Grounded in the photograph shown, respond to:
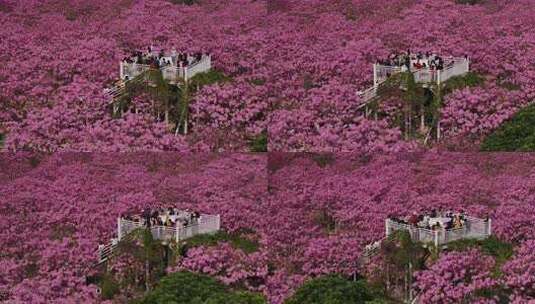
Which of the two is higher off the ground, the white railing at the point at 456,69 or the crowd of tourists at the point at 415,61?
the crowd of tourists at the point at 415,61

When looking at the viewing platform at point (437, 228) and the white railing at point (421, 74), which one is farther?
the white railing at point (421, 74)

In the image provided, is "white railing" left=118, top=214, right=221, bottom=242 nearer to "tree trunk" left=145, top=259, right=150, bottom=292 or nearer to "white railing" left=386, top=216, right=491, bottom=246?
"tree trunk" left=145, top=259, right=150, bottom=292

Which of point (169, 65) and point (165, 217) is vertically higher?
point (169, 65)

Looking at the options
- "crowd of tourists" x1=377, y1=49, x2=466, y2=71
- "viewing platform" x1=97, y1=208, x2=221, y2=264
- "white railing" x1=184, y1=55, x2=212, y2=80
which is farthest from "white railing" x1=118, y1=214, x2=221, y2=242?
"crowd of tourists" x1=377, y1=49, x2=466, y2=71

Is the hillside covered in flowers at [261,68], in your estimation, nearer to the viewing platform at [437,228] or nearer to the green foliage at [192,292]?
the viewing platform at [437,228]

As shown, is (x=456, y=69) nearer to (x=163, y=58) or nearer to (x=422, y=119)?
(x=422, y=119)

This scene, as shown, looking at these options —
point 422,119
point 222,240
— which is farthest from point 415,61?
point 222,240

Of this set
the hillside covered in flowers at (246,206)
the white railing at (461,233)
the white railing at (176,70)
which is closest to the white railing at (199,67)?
the white railing at (176,70)
